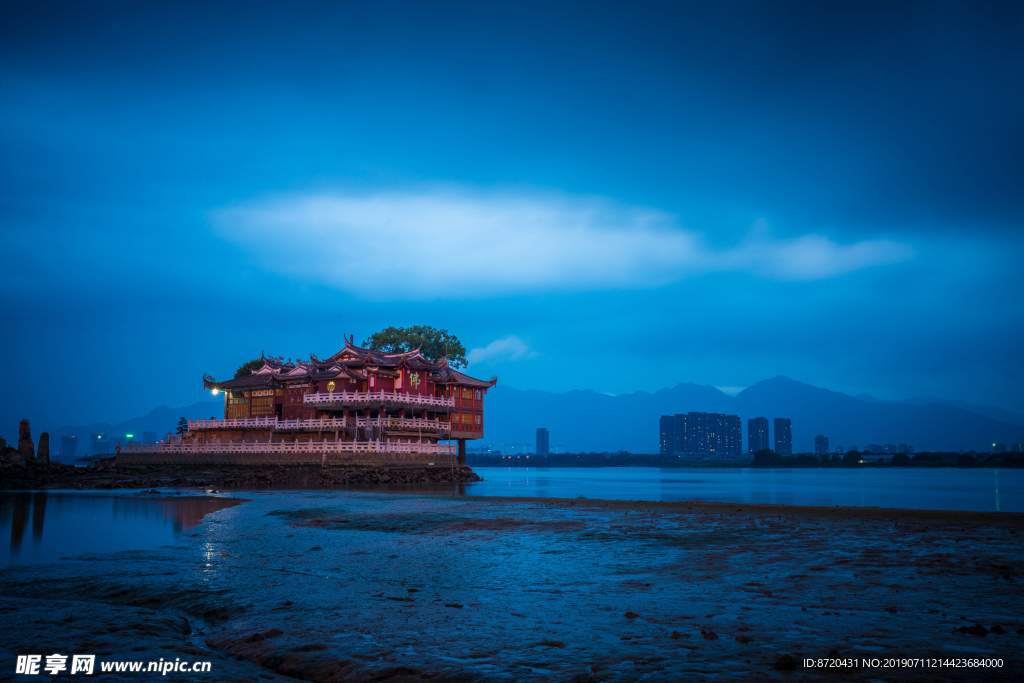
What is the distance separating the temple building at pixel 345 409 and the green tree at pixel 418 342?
10.8m

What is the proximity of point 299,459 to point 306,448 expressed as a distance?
1.24 metres

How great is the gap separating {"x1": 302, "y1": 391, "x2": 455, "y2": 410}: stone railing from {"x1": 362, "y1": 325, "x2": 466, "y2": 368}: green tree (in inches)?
767

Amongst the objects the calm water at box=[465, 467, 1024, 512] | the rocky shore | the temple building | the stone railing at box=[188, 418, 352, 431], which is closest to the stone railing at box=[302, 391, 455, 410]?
the temple building

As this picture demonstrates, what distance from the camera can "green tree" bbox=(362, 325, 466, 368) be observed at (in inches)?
3408

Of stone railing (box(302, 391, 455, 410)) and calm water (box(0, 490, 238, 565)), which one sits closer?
calm water (box(0, 490, 238, 565))

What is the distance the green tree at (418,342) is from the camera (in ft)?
284

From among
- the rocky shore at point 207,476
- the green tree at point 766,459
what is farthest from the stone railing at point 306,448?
the green tree at point 766,459

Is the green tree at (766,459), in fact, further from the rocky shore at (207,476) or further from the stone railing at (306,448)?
the rocky shore at (207,476)

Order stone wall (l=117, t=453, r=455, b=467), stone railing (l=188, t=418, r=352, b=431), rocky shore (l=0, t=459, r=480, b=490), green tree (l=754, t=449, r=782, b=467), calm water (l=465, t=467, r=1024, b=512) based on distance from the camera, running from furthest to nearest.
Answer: green tree (l=754, t=449, r=782, b=467)
stone railing (l=188, t=418, r=352, b=431)
stone wall (l=117, t=453, r=455, b=467)
rocky shore (l=0, t=459, r=480, b=490)
calm water (l=465, t=467, r=1024, b=512)

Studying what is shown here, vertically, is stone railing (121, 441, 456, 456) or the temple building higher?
the temple building

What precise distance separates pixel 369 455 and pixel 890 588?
161ft

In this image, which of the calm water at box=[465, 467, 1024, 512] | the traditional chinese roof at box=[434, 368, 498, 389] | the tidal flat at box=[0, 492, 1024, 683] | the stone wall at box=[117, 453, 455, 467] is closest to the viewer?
the tidal flat at box=[0, 492, 1024, 683]

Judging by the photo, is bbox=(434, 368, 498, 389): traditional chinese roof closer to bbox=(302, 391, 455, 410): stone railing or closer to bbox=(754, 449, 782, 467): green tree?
bbox=(302, 391, 455, 410): stone railing

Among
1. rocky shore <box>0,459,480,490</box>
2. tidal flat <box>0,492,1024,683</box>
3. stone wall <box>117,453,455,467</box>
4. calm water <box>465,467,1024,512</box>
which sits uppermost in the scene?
tidal flat <box>0,492,1024,683</box>
